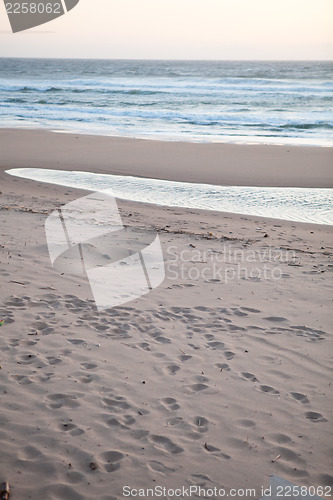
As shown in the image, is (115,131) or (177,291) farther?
(115,131)

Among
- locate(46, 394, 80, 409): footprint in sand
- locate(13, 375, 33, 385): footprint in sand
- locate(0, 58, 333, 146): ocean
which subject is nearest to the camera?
locate(46, 394, 80, 409): footprint in sand

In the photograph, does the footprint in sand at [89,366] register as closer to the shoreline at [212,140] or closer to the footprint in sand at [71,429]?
the footprint in sand at [71,429]

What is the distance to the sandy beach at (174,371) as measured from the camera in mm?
2666

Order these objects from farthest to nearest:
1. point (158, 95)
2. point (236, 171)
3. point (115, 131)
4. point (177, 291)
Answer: point (158, 95) < point (115, 131) < point (236, 171) < point (177, 291)

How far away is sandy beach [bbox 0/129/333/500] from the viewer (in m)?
2.67

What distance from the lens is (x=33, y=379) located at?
3.36 metres

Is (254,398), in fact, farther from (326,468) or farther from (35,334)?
(35,334)

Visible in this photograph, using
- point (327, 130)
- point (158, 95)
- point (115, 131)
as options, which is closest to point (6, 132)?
point (115, 131)

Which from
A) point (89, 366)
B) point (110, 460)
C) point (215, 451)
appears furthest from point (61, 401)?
point (215, 451)

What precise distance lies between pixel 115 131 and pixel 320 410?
679 inches

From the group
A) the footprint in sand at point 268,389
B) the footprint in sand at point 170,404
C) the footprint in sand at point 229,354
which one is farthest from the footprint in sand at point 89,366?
the footprint in sand at point 268,389

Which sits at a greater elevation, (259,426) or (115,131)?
(115,131)

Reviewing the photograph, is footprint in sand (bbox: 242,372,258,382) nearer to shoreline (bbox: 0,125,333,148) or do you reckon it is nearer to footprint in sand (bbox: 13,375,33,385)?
footprint in sand (bbox: 13,375,33,385)

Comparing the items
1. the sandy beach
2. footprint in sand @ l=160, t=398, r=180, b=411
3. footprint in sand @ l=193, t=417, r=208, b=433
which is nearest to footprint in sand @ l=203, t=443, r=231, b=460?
the sandy beach
